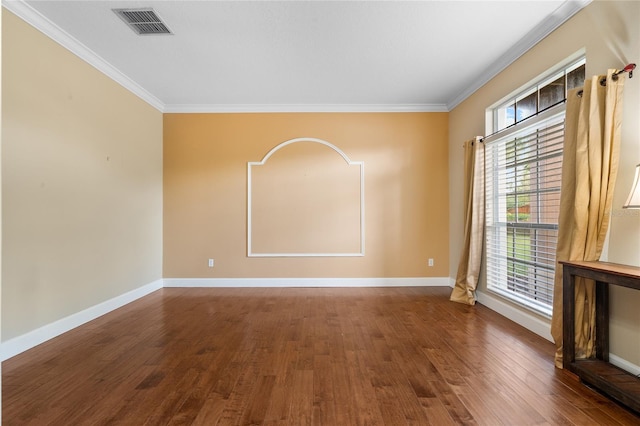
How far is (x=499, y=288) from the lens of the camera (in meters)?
3.95

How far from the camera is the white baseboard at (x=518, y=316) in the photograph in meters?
3.12

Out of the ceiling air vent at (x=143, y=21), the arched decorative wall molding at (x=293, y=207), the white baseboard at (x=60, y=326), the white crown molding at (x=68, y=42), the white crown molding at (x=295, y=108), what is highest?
the ceiling air vent at (x=143, y=21)

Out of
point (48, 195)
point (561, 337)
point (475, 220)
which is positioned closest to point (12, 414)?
point (48, 195)

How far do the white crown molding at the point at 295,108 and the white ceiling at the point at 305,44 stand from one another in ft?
1.07

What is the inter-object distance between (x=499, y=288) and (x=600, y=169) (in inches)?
75.2

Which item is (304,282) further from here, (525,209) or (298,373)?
(525,209)

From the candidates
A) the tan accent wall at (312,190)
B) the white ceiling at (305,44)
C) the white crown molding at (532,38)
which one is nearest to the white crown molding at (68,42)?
the white ceiling at (305,44)

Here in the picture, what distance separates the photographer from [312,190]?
17.2ft

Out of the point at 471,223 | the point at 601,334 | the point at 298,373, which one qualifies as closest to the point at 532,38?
the point at 471,223

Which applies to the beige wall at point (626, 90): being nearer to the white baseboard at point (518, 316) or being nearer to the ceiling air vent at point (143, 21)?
the white baseboard at point (518, 316)

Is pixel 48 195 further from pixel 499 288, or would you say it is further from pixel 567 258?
pixel 499 288

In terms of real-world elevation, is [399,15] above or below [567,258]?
above

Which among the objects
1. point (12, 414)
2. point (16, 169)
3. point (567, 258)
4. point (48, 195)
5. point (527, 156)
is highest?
point (527, 156)

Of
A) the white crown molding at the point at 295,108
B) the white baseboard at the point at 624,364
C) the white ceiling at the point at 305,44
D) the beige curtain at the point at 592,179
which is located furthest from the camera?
the white crown molding at the point at 295,108
